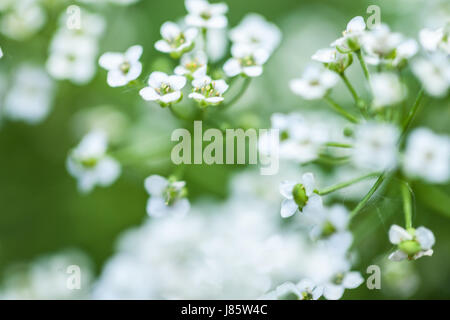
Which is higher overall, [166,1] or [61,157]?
[166,1]

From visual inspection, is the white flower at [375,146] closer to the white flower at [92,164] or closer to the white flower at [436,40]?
the white flower at [436,40]

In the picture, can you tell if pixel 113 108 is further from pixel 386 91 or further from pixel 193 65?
pixel 386 91

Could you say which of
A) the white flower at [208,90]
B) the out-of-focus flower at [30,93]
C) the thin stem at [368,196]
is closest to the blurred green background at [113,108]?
the out-of-focus flower at [30,93]

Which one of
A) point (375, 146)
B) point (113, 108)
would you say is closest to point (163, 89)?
point (375, 146)

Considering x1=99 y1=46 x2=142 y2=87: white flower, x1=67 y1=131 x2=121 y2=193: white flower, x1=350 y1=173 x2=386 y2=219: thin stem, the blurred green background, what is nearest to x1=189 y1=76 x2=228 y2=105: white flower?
x1=99 y1=46 x2=142 y2=87: white flower

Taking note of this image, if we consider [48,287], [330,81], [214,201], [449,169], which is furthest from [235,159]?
[48,287]

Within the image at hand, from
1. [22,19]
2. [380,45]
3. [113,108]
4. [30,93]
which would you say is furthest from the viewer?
[113,108]

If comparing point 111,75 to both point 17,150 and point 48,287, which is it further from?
point 17,150
